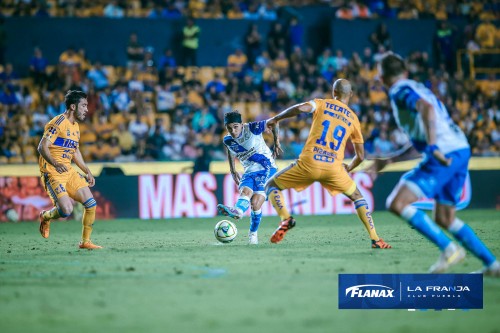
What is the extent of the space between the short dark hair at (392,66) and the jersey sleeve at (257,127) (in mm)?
4146

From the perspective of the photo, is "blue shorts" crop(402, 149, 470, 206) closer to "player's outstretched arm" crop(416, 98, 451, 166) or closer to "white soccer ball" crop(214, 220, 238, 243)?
"player's outstretched arm" crop(416, 98, 451, 166)

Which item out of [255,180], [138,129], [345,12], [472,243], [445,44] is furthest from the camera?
[345,12]

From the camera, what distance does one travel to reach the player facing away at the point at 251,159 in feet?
40.6

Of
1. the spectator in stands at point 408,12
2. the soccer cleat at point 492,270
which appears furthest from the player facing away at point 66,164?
the spectator in stands at point 408,12

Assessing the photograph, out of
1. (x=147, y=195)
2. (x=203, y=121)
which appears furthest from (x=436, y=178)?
(x=203, y=121)

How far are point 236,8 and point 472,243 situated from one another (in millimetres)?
20525

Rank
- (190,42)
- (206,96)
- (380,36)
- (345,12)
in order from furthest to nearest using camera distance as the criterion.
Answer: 1. (345,12)
2. (380,36)
3. (190,42)
4. (206,96)

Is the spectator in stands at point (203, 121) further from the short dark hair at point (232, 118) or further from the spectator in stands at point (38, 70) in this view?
the short dark hair at point (232, 118)

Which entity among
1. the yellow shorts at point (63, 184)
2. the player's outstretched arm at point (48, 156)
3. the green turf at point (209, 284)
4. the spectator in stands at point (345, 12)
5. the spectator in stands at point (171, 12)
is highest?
the spectator in stands at point (345, 12)

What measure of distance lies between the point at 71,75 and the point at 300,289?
17.4m

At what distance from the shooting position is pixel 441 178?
8.08m

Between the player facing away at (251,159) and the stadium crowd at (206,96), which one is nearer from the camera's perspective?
the player facing away at (251,159)

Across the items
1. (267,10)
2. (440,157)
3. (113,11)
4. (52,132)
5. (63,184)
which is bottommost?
(63,184)

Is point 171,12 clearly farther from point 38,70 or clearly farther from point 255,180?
point 255,180
